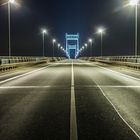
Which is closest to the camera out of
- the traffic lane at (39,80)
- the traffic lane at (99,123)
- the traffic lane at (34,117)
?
the traffic lane at (99,123)

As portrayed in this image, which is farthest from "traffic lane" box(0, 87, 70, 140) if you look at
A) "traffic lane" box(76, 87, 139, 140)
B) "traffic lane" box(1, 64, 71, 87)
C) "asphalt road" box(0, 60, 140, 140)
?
"traffic lane" box(1, 64, 71, 87)

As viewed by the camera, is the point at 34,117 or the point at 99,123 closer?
the point at 99,123

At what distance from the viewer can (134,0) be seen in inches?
1346

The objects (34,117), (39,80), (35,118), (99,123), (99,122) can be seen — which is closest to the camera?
(99,123)

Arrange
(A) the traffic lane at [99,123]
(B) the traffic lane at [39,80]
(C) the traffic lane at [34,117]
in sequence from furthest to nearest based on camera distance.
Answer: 1. (B) the traffic lane at [39,80]
2. (C) the traffic lane at [34,117]
3. (A) the traffic lane at [99,123]

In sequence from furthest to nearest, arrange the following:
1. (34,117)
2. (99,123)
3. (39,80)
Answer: (39,80) < (34,117) < (99,123)

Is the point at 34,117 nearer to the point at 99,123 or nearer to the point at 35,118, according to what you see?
the point at 35,118

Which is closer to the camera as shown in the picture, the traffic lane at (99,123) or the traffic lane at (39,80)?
the traffic lane at (99,123)

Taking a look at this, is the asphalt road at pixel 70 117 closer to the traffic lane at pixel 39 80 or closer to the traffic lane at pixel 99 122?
the traffic lane at pixel 99 122

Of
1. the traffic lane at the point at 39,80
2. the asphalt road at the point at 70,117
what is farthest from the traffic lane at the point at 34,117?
the traffic lane at the point at 39,80

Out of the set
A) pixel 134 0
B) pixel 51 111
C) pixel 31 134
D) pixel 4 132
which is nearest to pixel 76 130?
pixel 31 134

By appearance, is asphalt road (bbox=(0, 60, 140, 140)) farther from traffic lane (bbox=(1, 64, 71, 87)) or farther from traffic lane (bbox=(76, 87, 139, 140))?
traffic lane (bbox=(1, 64, 71, 87))

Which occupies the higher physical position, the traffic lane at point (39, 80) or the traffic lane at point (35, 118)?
the traffic lane at point (39, 80)

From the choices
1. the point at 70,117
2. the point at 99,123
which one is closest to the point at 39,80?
the point at 70,117
